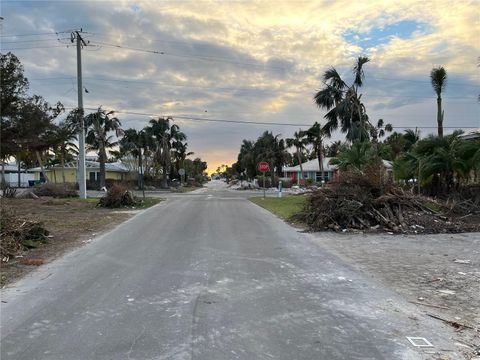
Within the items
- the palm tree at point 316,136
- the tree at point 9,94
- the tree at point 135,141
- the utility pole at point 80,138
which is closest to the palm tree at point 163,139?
the tree at point 135,141

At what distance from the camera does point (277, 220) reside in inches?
730

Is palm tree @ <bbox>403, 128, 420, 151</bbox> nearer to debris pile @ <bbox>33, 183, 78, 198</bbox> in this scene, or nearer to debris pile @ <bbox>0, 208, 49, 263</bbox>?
debris pile @ <bbox>33, 183, 78, 198</bbox>

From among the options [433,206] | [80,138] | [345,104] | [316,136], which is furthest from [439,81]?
[316,136]

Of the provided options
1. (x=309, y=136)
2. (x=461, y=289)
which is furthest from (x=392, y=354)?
(x=309, y=136)

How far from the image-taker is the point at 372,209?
50.2ft

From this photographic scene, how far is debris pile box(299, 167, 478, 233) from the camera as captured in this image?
48.0 ft

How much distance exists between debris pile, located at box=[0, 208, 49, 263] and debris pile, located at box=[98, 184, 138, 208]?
44.4ft

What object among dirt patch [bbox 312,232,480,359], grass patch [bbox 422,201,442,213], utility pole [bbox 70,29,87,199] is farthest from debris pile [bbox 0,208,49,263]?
utility pole [bbox 70,29,87,199]

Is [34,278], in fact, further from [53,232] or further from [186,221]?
[186,221]

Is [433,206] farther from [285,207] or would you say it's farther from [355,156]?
[355,156]

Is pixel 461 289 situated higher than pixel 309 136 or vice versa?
pixel 309 136

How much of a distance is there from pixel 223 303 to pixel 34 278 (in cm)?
375

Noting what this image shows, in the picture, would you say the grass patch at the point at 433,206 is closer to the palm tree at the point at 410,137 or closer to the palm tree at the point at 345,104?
the palm tree at the point at 345,104

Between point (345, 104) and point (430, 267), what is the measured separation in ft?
92.3
